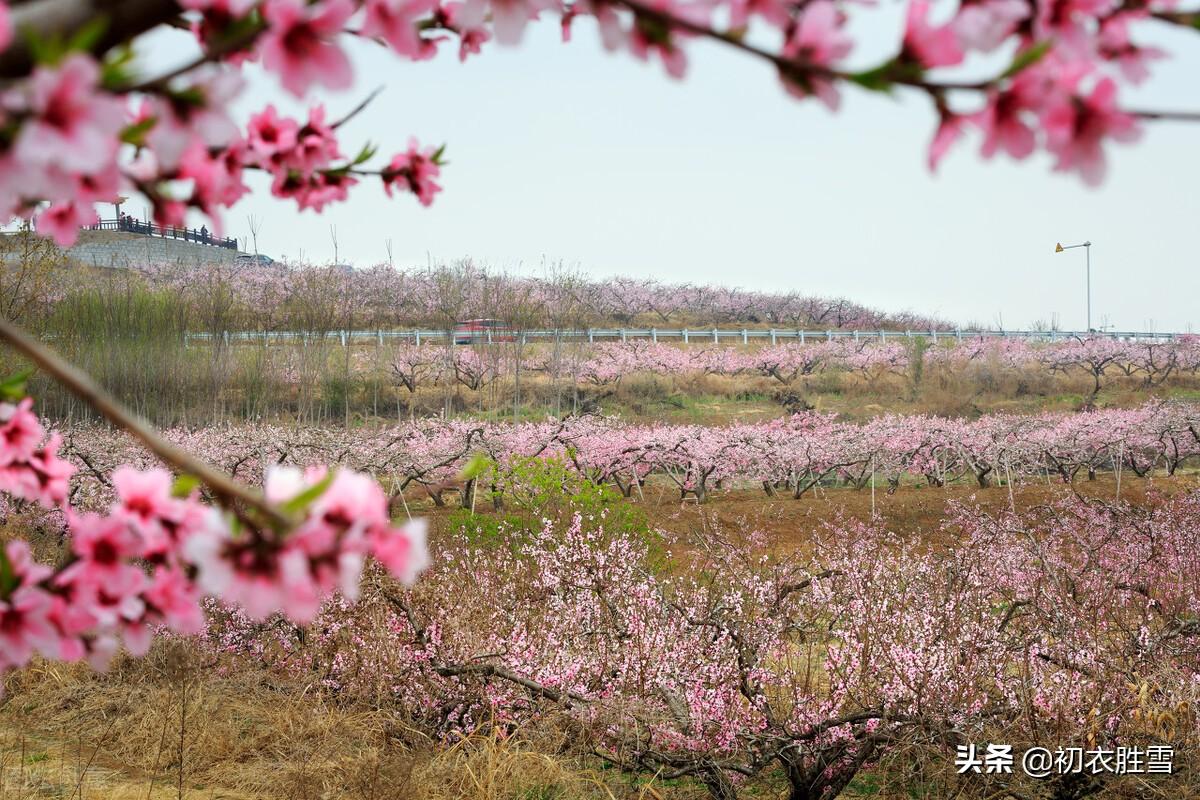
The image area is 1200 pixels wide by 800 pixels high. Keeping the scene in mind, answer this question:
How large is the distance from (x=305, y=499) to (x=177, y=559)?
46 cm

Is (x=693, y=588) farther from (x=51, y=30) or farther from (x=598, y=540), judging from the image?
(x=51, y=30)

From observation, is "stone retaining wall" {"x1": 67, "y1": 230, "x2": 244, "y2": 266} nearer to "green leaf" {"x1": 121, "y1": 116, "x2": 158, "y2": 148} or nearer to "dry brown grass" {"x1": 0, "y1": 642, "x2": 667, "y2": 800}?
"dry brown grass" {"x1": 0, "y1": 642, "x2": 667, "y2": 800}

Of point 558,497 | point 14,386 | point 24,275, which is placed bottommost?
point 558,497

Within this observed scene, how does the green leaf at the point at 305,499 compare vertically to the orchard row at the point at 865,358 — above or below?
above

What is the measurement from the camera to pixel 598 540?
8.97m

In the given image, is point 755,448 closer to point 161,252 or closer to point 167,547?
point 167,547

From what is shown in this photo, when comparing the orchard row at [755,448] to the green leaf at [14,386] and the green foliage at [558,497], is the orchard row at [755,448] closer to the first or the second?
the green foliage at [558,497]

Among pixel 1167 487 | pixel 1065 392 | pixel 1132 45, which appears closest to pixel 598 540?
pixel 1132 45

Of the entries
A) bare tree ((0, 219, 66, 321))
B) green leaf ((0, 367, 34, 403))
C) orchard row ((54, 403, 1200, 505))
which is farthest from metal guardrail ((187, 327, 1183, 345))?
green leaf ((0, 367, 34, 403))

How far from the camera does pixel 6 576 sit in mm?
1306

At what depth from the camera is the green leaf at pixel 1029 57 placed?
1.01m

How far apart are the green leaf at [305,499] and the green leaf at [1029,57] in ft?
2.77

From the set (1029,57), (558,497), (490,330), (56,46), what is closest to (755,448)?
(558,497)

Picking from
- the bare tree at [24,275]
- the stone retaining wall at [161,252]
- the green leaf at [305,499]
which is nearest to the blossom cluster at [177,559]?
the green leaf at [305,499]
